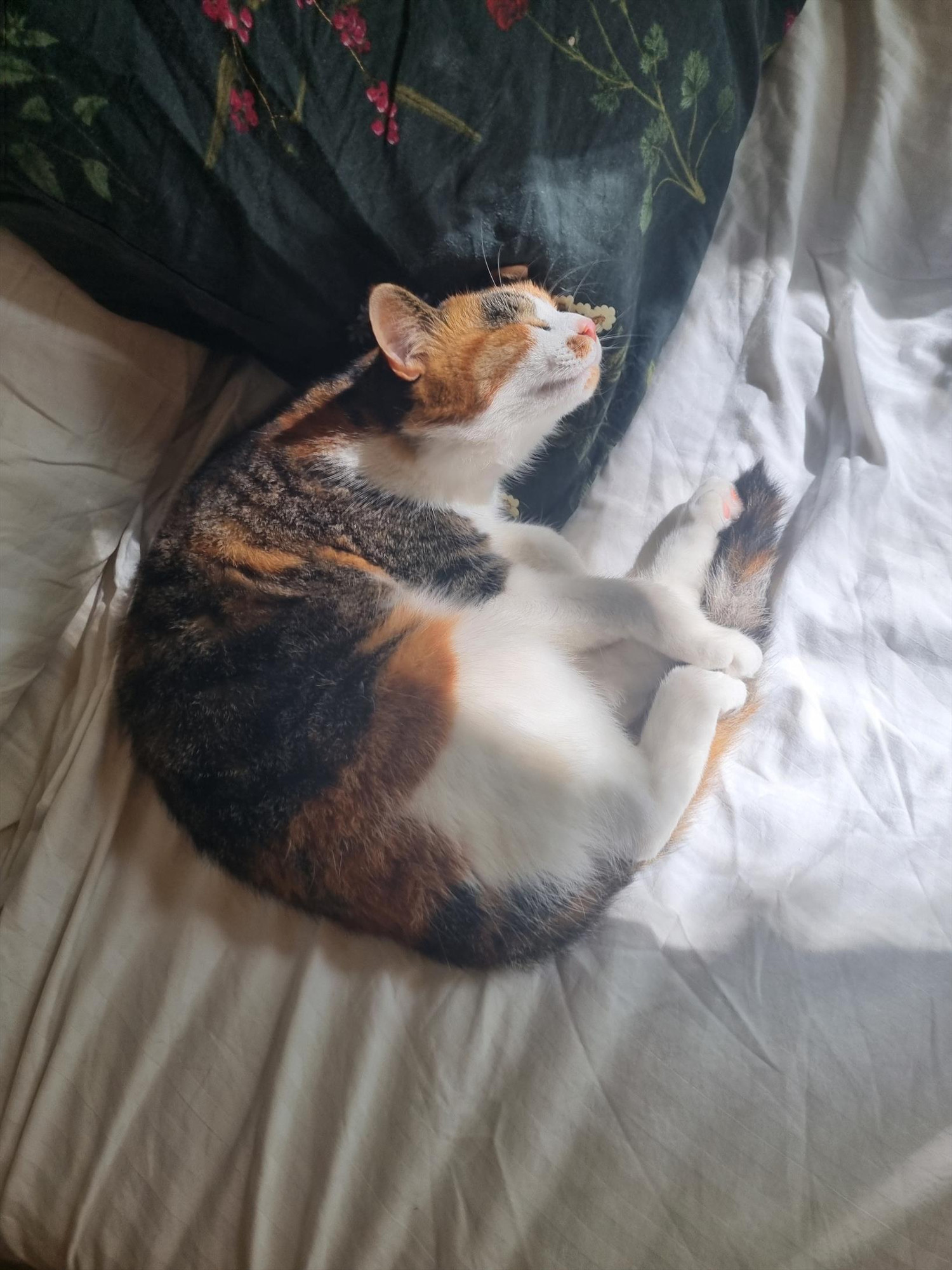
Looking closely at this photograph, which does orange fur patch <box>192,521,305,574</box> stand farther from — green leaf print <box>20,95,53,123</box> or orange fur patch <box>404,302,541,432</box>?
green leaf print <box>20,95,53,123</box>

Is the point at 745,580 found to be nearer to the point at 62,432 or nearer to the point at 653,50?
the point at 653,50

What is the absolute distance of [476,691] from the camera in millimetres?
583

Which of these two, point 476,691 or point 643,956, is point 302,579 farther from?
point 643,956

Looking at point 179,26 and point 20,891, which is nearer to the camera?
point 179,26

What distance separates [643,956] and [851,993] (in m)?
0.14

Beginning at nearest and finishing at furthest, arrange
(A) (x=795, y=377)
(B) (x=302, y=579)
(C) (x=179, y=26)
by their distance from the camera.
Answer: (C) (x=179, y=26), (B) (x=302, y=579), (A) (x=795, y=377)

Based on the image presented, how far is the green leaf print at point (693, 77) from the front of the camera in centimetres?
70

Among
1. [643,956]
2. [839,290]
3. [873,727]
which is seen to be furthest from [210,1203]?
[839,290]

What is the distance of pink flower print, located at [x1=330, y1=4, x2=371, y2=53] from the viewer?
53cm

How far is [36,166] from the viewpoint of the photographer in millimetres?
518

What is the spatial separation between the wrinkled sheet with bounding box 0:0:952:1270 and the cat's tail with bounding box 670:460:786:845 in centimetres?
2

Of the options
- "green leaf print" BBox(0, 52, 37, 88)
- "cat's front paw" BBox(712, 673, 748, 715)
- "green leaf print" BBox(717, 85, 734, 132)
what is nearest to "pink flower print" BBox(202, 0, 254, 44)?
"green leaf print" BBox(0, 52, 37, 88)

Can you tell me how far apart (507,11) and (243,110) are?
22 cm

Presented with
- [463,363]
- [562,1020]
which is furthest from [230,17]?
[562,1020]
